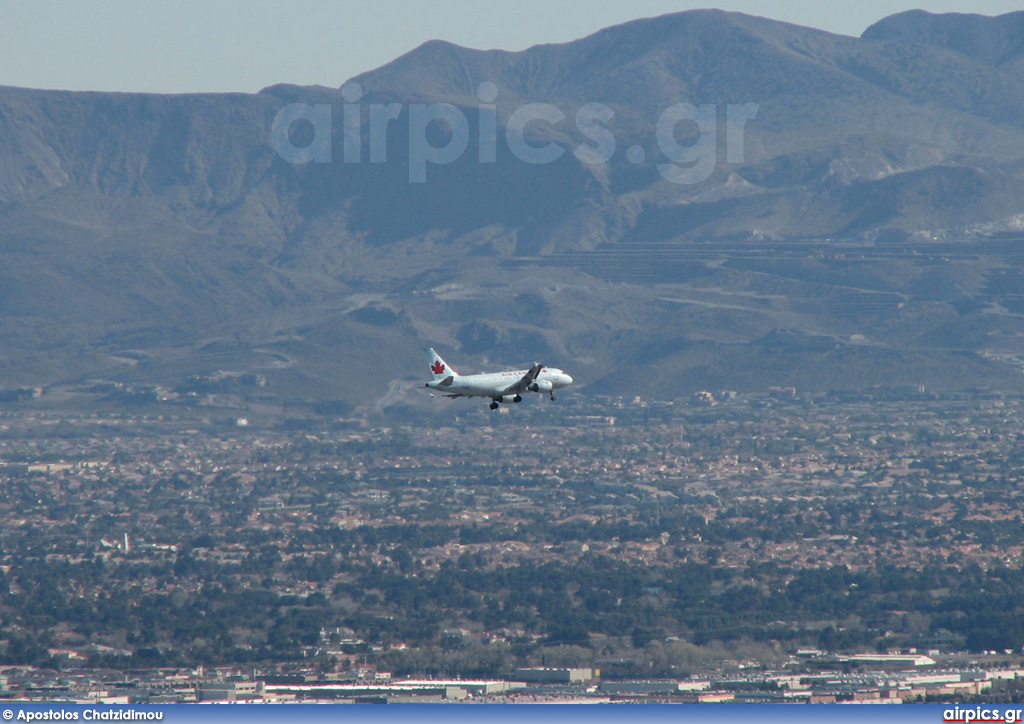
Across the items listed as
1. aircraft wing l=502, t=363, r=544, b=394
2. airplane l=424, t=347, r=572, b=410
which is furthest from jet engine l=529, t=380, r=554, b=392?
aircraft wing l=502, t=363, r=544, b=394

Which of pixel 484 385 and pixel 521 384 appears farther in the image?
pixel 484 385

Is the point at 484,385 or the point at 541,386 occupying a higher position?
the point at 484,385

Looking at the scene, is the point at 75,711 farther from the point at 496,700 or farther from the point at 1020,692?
the point at 1020,692

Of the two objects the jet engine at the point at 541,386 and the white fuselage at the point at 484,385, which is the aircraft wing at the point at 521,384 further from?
the jet engine at the point at 541,386

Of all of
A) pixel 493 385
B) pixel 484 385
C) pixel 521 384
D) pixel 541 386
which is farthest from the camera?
pixel 541 386

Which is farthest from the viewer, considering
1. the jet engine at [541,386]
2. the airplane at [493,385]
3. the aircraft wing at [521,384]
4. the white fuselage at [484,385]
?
the jet engine at [541,386]

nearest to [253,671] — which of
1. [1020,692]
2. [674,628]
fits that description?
[674,628]

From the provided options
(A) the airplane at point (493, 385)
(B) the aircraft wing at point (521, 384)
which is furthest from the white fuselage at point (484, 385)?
(B) the aircraft wing at point (521, 384)

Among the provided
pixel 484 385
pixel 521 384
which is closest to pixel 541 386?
pixel 521 384

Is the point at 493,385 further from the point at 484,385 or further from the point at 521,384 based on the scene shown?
the point at 521,384

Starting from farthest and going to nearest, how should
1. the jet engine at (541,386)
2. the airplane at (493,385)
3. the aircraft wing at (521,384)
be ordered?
1. the jet engine at (541,386)
2. the airplane at (493,385)
3. the aircraft wing at (521,384)

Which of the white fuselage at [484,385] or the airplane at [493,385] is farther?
the white fuselage at [484,385]
